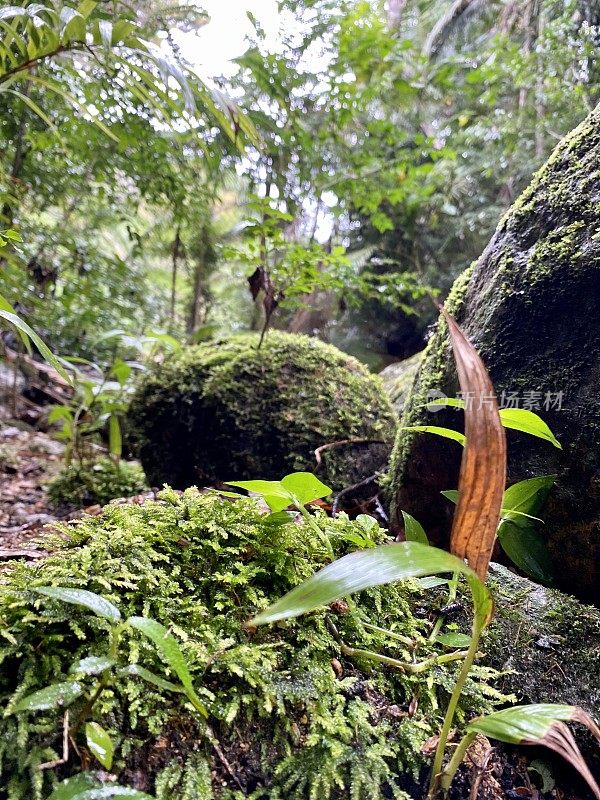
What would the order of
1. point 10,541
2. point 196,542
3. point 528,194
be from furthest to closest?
point 10,541 < point 528,194 < point 196,542

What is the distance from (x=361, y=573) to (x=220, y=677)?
42cm

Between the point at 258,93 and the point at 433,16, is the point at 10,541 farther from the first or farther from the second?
the point at 433,16

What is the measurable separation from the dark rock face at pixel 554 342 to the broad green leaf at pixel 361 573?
78 centimetres

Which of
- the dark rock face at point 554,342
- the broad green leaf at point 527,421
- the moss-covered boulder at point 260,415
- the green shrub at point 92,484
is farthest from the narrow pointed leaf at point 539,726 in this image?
the green shrub at point 92,484

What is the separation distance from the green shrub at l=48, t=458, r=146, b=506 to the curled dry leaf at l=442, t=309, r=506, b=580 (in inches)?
99.0

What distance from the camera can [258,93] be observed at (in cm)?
461

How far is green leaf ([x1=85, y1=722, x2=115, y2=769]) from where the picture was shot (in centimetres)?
57

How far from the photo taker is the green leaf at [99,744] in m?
0.57

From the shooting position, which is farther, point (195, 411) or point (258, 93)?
point (258, 93)

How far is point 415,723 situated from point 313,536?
423mm

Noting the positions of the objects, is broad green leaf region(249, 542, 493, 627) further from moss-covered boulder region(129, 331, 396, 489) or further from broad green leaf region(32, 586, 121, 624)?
moss-covered boulder region(129, 331, 396, 489)

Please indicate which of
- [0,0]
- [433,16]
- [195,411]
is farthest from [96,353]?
[433,16]

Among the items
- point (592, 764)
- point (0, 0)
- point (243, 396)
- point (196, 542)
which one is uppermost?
point (0, 0)

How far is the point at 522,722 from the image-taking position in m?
0.62
